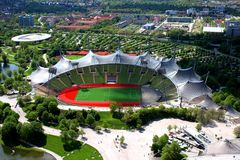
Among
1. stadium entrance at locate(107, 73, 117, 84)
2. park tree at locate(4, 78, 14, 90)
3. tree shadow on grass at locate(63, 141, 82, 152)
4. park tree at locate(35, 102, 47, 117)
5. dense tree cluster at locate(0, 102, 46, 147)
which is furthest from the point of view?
stadium entrance at locate(107, 73, 117, 84)

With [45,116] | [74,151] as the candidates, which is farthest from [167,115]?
[45,116]

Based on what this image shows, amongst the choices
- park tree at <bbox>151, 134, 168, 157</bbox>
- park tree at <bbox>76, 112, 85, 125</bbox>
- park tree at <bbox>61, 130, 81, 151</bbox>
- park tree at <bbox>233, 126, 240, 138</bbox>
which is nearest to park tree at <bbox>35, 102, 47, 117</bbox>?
park tree at <bbox>76, 112, 85, 125</bbox>

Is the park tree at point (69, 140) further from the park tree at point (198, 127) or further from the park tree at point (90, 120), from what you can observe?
the park tree at point (198, 127)

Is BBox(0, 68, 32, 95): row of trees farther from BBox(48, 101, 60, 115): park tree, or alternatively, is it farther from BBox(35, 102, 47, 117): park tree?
BBox(48, 101, 60, 115): park tree

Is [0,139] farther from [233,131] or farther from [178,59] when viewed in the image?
A: [178,59]

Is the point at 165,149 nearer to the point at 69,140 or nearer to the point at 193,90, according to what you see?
the point at 69,140

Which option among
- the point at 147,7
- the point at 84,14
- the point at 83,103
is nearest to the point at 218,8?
the point at 147,7

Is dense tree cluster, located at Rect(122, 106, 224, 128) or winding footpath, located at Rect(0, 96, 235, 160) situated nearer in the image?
winding footpath, located at Rect(0, 96, 235, 160)
